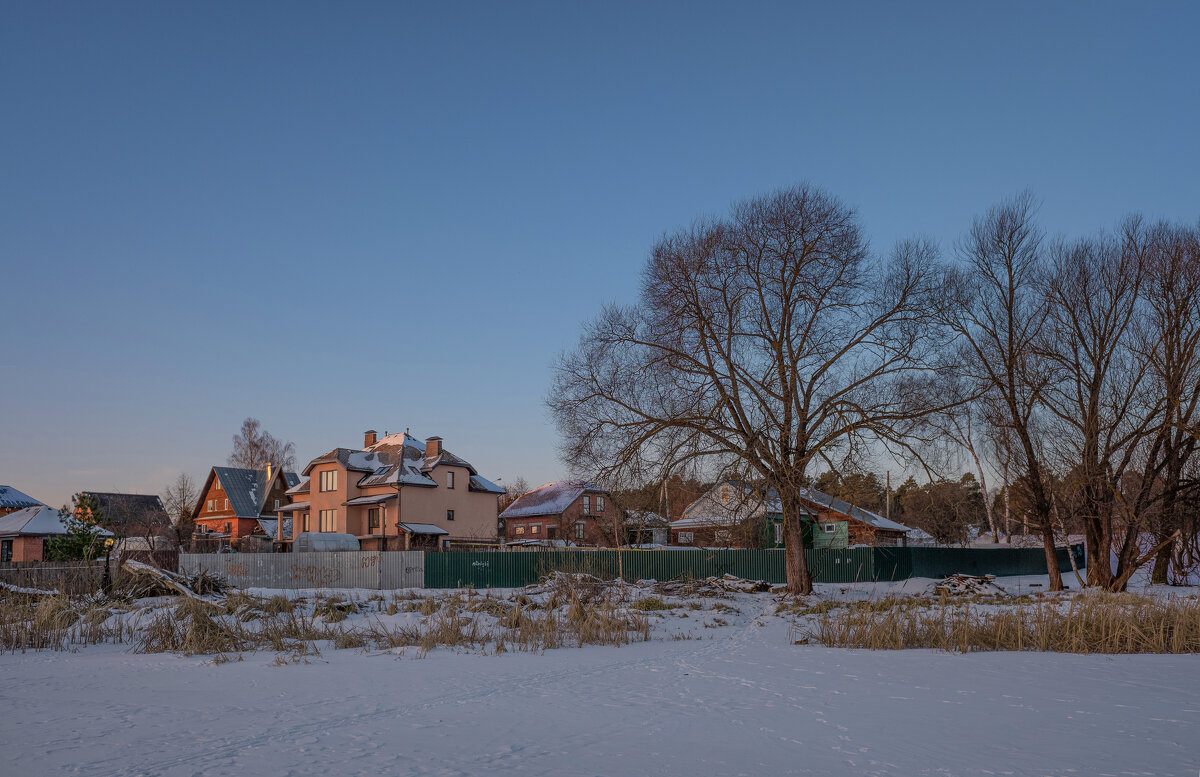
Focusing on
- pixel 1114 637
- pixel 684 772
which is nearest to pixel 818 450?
pixel 1114 637

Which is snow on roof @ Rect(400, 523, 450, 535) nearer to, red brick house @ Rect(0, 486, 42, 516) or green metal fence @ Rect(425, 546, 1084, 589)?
green metal fence @ Rect(425, 546, 1084, 589)

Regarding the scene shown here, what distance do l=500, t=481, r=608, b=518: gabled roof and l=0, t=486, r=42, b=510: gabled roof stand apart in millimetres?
32152

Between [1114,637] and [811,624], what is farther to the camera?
[811,624]

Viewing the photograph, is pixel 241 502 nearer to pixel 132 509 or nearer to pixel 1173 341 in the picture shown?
pixel 132 509

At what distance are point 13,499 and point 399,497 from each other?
2829 cm

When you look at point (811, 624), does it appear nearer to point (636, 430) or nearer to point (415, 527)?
point (636, 430)

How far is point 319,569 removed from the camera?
31.1 meters

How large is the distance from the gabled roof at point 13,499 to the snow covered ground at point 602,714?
53.7 meters

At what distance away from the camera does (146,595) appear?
18125mm

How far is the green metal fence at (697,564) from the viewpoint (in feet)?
97.9

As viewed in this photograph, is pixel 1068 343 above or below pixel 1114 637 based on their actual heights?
above

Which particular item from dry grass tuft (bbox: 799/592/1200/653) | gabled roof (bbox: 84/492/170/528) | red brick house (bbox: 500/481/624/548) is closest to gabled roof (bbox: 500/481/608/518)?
red brick house (bbox: 500/481/624/548)

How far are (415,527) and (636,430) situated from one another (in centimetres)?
2899

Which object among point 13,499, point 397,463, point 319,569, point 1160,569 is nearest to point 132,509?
point 13,499
